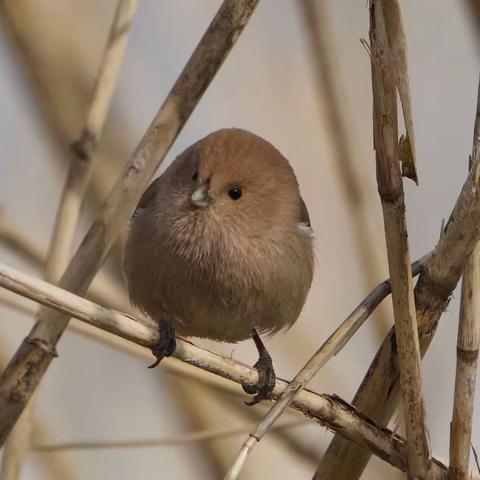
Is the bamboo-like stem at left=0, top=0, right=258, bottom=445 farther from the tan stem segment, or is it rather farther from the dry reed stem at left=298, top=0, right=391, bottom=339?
the dry reed stem at left=298, top=0, right=391, bottom=339

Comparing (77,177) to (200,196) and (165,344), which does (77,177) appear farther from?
(165,344)

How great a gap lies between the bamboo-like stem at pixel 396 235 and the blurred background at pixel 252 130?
0.68 metres

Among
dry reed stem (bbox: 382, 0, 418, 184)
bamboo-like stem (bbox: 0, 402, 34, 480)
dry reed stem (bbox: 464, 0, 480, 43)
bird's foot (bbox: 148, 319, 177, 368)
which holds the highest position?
dry reed stem (bbox: 464, 0, 480, 43)

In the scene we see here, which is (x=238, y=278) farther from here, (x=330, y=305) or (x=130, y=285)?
(x=330, y=305)

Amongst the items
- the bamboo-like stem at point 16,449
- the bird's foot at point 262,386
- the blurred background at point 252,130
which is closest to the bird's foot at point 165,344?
the bird's foot at point 262,386

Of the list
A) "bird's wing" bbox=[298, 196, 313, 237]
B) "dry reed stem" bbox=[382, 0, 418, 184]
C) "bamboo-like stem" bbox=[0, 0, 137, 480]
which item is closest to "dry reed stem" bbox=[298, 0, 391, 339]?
"bird's wing" bbox=[298, 196, 313, 237]

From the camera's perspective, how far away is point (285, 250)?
6.23ft

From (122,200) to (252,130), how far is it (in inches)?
40.1

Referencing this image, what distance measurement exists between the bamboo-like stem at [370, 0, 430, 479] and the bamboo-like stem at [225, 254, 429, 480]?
0.26 ft

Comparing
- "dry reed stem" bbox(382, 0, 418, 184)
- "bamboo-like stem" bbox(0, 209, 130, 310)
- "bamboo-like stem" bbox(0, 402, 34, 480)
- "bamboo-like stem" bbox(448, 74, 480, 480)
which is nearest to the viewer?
"dry reed stem" bbox(382, 0, 418, 184)

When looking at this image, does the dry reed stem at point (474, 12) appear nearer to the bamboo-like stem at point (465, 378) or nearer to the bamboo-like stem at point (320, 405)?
the bamboo-like stem at point (465, 378)

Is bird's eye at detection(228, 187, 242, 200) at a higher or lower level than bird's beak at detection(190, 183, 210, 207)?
higher

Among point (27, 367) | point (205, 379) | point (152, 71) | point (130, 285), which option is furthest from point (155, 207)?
point (152, 71)

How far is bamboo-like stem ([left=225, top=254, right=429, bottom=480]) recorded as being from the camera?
1.26 m
